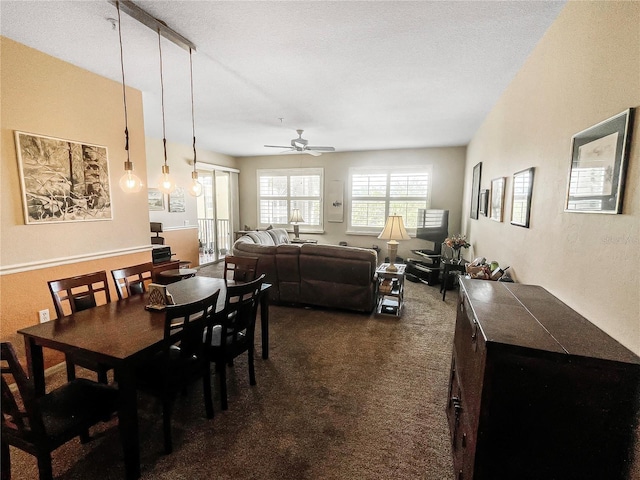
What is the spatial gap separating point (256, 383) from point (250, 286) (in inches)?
34.9

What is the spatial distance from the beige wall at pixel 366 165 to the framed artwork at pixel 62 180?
189 inches

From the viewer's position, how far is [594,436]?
0.97 meters

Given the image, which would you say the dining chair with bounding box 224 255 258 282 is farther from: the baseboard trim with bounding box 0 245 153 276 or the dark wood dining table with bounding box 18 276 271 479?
the baseboard trim with bounding box 0 245 153 276

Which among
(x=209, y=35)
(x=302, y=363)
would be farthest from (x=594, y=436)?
(x=209, y=35)

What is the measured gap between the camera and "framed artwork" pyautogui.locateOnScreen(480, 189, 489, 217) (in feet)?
11.7

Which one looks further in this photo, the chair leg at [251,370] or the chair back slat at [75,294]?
the chair leg at [251,370]

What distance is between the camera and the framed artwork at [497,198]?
289 centimetres

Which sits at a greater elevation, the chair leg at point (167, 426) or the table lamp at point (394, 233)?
the table lamp at point (394, 233)

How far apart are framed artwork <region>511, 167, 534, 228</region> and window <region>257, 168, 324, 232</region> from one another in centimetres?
506

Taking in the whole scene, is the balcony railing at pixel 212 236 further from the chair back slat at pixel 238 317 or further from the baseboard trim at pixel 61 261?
the chair back slat at pixel 238 317

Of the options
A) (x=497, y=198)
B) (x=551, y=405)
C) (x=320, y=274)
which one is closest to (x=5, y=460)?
(x=551, y=405)

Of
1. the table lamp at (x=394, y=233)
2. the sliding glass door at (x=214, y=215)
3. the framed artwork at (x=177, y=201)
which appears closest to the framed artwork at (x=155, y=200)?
the framed artwork at (x=177, y=201)

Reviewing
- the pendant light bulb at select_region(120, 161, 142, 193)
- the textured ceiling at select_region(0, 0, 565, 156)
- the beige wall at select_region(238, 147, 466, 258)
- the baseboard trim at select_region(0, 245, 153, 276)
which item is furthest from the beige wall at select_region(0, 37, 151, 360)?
the beige wall at select_region(238, 147, 466, 258)

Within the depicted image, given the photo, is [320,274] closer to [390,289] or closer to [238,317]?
[390,289]
